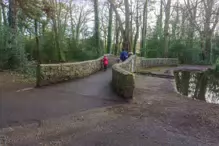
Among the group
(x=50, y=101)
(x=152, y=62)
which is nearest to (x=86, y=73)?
(x=50, y=101)

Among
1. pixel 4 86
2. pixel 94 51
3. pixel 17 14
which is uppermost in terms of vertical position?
pixel 17 14

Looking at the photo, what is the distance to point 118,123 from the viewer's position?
199 inches

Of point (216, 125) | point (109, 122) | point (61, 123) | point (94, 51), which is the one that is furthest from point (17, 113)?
point (94, 51)

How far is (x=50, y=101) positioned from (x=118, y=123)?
2633 mm

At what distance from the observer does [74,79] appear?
10.4m

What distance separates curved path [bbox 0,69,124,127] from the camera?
5.24m

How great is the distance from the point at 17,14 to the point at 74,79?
21.1 ft

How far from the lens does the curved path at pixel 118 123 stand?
412 cm

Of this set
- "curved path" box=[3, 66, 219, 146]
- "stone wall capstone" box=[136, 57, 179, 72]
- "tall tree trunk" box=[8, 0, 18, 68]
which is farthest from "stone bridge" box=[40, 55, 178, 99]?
"stone wall capstone" box=[136, 57, 179, 72]

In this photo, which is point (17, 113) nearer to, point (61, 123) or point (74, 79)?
point (61, 123)

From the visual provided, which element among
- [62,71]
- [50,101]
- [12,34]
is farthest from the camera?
[12,34]

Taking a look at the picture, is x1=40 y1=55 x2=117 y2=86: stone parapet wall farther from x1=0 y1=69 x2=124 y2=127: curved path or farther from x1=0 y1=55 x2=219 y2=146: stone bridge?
x1=0 y1=69 x2=124 y2=127: curved path

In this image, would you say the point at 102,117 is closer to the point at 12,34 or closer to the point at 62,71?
the point at 62,71

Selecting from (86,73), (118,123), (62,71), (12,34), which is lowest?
(118,123)
